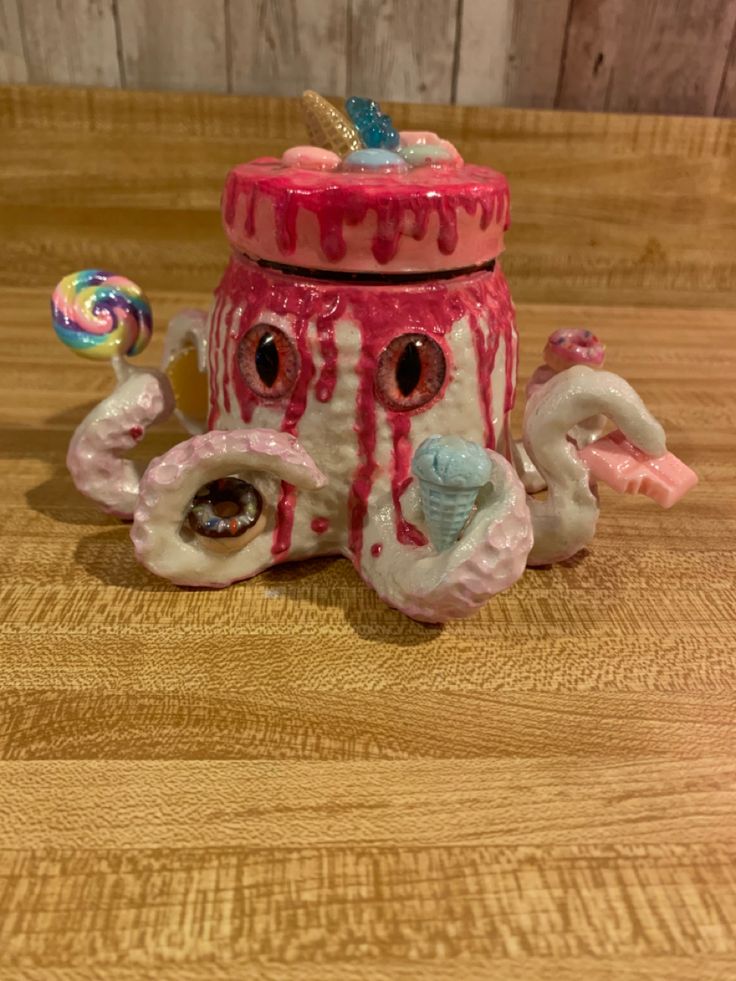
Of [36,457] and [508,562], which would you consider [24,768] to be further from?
[36,457]

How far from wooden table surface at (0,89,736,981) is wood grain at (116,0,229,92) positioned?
616 millimetres

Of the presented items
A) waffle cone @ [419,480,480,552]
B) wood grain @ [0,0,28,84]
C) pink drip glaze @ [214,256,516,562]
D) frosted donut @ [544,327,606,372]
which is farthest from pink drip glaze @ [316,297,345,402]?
wood grain @ [0,0,28,84]

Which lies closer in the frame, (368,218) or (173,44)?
(368,218)

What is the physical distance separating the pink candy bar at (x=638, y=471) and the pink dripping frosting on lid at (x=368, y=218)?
0.15 metres

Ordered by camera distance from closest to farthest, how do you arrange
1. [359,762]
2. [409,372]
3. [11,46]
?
[359,762], [409,372], [11,46]

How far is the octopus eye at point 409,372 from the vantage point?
0.57 metres

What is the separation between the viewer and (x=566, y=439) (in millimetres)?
601

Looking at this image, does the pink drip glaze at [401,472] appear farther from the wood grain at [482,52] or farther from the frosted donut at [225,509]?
Answer: the wood grain at [482,52]

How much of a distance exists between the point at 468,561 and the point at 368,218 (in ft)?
0.72

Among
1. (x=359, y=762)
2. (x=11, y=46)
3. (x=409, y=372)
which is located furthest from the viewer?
(x=11, y=46)

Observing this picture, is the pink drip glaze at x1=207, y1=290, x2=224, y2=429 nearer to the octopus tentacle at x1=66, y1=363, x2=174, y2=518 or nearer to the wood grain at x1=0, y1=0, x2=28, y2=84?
the octopus tentacle at x1=66, y1=363, x2=174, y2=518

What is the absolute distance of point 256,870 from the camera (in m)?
0.42

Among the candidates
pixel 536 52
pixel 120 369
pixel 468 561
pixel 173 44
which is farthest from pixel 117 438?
pixel 536 52

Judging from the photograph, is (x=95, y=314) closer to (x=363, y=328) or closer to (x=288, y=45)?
(x=363, y=328)
